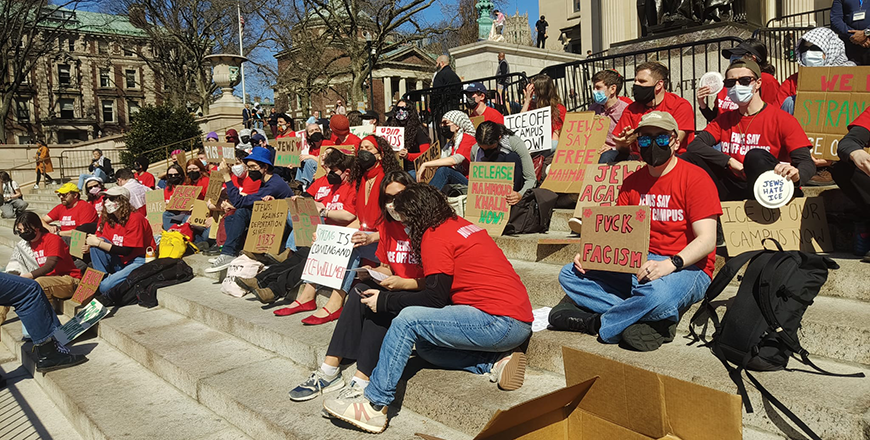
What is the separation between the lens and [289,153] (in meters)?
10.5

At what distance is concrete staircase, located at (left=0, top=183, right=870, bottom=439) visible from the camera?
3072 millimetres

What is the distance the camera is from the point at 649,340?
11.9 feet

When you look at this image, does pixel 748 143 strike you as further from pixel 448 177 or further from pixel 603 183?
pixel 448 177

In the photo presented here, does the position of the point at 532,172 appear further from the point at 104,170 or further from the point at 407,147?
the point at 104,170

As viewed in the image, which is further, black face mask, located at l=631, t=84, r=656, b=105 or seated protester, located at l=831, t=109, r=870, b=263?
black face mask, located at l=631, t=84, r=656, b=105

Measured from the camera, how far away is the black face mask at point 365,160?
614 centimetres

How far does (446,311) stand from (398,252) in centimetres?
82

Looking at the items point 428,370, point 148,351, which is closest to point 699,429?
point 428,370

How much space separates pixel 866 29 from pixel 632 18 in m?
10.7

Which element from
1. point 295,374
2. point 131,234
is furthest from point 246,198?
point 295,374

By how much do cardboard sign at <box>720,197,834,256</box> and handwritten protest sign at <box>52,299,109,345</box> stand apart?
254 inches

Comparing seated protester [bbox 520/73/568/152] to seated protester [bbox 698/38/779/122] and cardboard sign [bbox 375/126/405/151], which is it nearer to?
seated protester [bbox 698/38/779/122]

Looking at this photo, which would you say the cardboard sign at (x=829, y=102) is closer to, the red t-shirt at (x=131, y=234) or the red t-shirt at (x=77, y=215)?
the red t-shirt at (x=131, y=234)

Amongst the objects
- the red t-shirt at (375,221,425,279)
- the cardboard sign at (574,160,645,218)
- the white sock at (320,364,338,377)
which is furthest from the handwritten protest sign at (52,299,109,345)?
the cardboard sign at (574,160,645,218)
